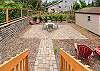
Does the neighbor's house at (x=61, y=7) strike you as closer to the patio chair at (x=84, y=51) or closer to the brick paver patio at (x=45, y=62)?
the brick paver patio at (x=45, y=62)

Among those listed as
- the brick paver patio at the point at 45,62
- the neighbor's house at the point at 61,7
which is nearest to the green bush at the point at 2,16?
the brick paver patio at the point at 45,62

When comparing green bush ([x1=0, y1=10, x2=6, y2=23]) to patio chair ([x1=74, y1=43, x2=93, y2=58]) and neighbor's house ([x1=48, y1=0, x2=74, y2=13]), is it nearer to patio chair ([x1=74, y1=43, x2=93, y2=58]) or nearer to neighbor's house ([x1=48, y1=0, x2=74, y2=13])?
patio chair ([x1=74, y1=43, x2=93, y2=58])

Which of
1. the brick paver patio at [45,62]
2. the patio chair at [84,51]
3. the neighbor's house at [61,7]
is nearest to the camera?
the brick paver patio at [45,62]

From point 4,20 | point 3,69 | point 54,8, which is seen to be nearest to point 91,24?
point 4,20

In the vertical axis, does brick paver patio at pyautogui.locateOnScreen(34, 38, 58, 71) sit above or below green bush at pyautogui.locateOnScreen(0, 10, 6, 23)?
below

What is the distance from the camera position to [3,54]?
32.3 feet

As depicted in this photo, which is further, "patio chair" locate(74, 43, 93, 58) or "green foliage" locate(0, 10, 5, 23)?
"green foliage" locate(0, 10, 5, 23)

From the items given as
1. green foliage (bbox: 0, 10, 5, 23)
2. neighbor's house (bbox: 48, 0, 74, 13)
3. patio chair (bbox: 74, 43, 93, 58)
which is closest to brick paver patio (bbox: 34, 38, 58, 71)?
patio chair (bbox: 74, 43, 93, 58)

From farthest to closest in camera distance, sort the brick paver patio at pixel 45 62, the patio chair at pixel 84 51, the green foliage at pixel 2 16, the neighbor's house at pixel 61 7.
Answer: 1. the neighbor's house at pixel 61 7
2. the green foliage at pixel 2 16
3. the patio chair at pixel 84 51
4. the brick paver patio at pixel 45 62

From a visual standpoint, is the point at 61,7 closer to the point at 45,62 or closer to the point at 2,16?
the point at 2,16

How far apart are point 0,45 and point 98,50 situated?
5.38m

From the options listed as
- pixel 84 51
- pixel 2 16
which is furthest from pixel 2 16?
pixel 84 51

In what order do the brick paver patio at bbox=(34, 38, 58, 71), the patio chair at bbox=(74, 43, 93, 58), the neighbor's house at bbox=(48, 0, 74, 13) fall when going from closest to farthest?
the brick paver patio at bbox=(34, 38, 58, 71) < the patio chair at bbox=(74, 43, 93, 58) < the neighbor's house at bbox=(48, 0, 74, 13)

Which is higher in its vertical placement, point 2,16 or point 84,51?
point 2,16
